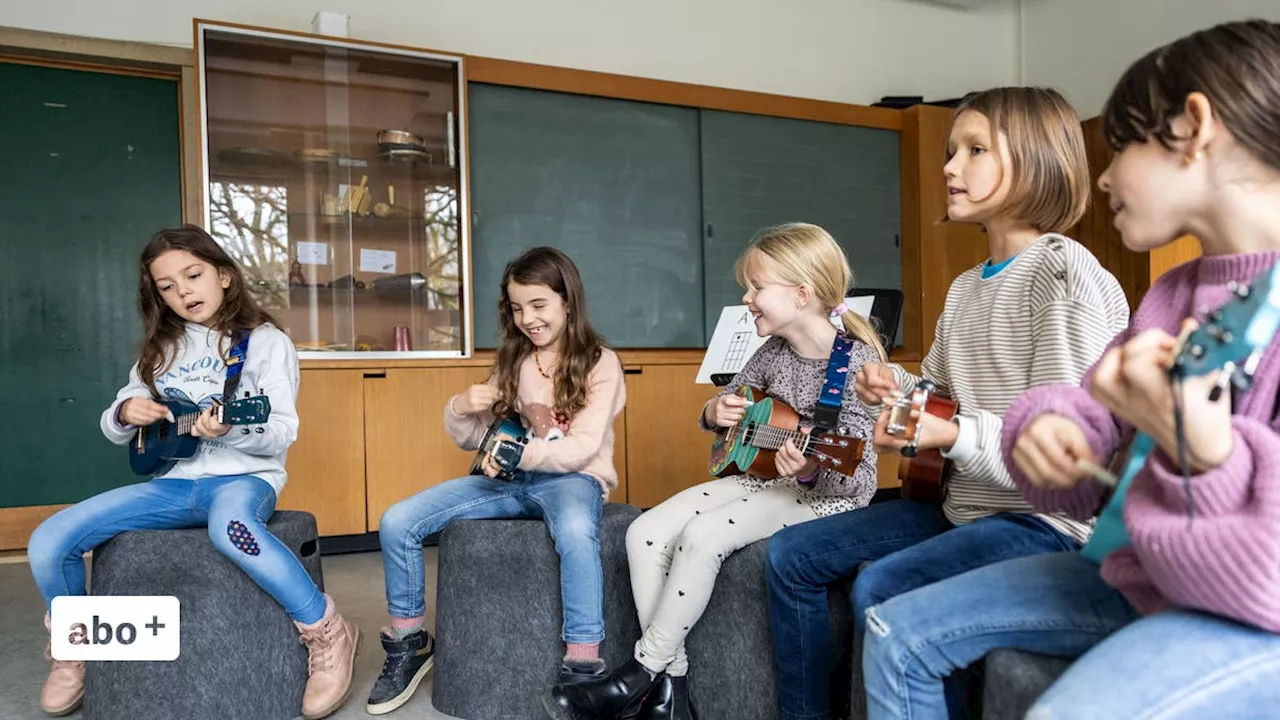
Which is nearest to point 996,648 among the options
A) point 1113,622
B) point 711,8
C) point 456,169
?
point 1113,622

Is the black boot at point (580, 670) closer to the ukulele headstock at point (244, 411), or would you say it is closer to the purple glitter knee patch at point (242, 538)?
the purple glitter knee patch at point (242, 538)

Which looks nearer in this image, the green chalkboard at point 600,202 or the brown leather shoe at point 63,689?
the brown leather shoe at point 63,689

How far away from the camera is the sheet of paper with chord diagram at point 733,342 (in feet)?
9.68

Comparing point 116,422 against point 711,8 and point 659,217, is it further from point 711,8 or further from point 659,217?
point 711,8

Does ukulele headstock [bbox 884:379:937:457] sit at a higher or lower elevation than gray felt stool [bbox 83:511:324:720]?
higher

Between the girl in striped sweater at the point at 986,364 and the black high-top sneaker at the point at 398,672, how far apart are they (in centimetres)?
86

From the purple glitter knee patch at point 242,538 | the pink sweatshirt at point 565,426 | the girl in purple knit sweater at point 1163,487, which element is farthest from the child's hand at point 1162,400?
the purple glitter knee patch at point 242,538

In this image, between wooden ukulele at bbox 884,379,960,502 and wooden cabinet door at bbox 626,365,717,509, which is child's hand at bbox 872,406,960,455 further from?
wooden cabinet door at bbox 626,365,717,509

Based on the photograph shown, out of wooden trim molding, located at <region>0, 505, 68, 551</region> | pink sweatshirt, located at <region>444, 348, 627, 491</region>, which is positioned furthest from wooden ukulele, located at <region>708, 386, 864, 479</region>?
wooden trim molding, located at <region>0, 505, 68, 551</region>

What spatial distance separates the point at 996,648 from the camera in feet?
3.51

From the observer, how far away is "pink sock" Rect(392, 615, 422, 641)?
2.04 meters

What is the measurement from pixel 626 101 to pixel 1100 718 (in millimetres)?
3864

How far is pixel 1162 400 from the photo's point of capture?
2.62ft

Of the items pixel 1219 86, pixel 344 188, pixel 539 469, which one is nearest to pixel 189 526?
pixel 539 469
